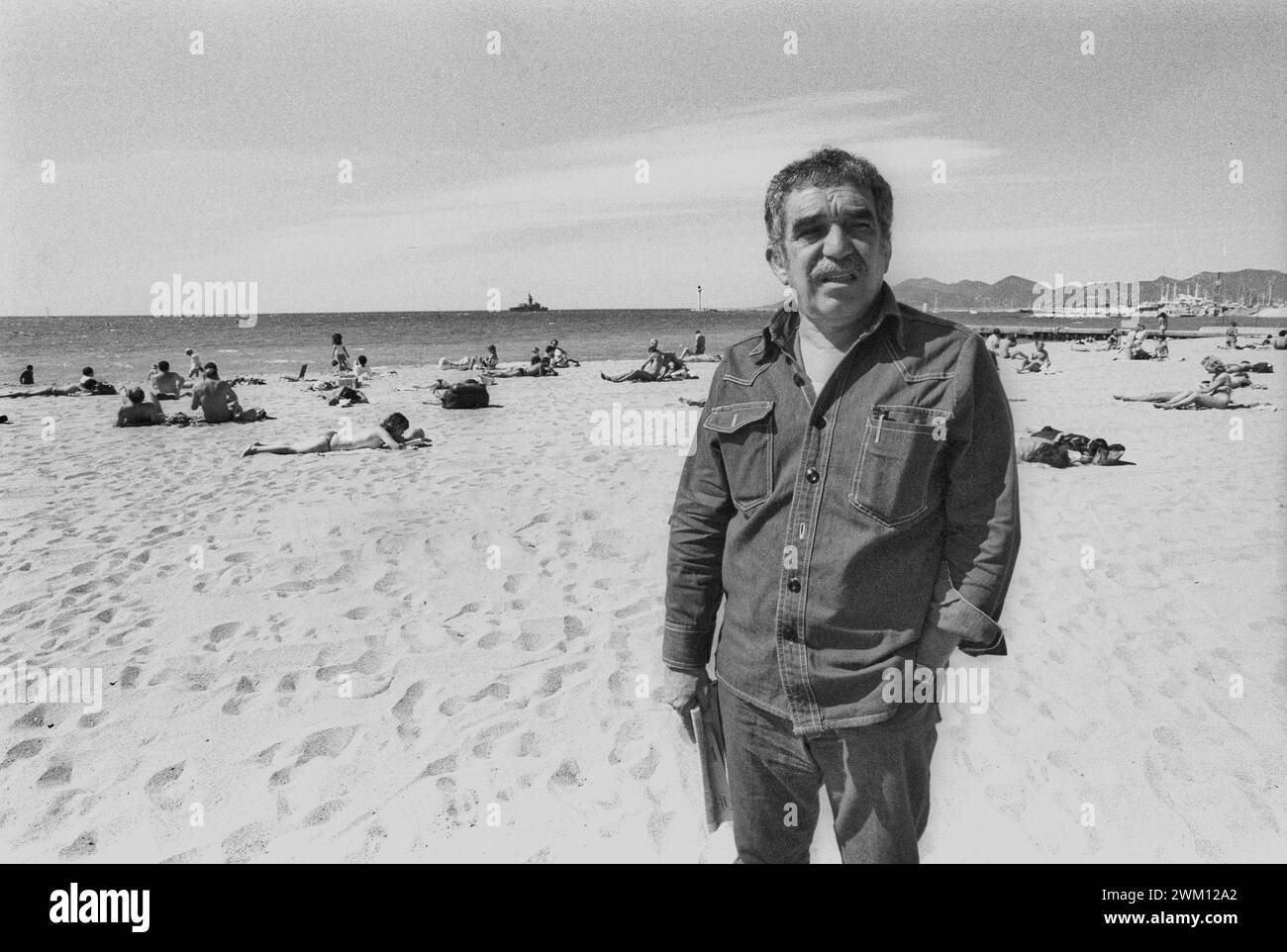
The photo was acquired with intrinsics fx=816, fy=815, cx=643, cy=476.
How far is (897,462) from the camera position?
178 centimetres

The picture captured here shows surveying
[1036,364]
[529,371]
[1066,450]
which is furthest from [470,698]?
[1036,364]

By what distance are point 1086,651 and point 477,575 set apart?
11.8ft

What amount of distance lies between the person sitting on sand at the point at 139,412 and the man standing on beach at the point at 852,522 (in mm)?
12278

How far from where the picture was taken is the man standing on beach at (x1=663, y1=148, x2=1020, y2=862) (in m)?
1.79

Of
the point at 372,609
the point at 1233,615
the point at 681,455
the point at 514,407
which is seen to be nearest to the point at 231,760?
the point at 372,609

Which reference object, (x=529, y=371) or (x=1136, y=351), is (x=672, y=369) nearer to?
(x=529, y=371)

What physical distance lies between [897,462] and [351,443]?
8574 mm

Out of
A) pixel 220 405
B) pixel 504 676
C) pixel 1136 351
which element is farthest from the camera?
pixel 1136 351

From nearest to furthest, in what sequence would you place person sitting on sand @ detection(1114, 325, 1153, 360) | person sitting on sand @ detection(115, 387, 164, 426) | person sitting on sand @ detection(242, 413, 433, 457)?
person sitting on sand @ detection(242, 413, 433, 457) → person sitting on sand @ detection(115, 387, 164, 426) → person sitting on sand @ detection(1114, 325, 1153, 360)

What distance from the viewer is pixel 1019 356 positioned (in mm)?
19000

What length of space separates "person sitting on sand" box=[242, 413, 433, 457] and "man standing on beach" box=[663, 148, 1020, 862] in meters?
8.19

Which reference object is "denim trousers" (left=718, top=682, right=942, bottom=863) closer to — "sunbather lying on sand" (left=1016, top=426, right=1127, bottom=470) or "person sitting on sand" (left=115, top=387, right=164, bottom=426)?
"sunbather lying on sand" (left=1016, top=426, right=1127, bottom=470)

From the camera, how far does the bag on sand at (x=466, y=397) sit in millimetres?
13164

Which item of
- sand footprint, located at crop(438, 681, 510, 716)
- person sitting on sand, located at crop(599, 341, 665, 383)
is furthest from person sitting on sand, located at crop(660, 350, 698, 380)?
sand footprint, located at crop(438, 681, 510, 716)
